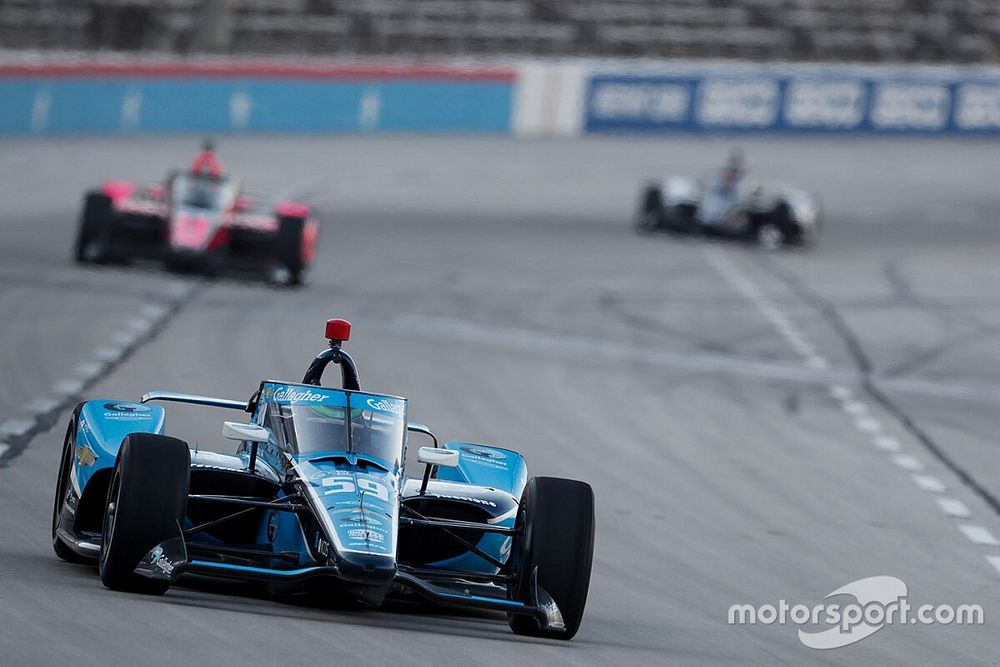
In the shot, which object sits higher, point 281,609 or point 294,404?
point 294,404

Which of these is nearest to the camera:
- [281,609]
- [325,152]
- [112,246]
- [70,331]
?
[281,609]

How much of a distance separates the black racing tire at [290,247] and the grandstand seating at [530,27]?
1566 centimetres

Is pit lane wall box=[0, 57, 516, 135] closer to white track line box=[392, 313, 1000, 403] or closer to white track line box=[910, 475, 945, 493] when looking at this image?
white track line box=[392, 313, 1000, 403]

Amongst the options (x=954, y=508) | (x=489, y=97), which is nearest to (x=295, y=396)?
(x=954, y=508)

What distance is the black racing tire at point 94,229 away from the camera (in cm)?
1997

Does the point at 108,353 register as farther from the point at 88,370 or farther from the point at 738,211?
the point at 738,211

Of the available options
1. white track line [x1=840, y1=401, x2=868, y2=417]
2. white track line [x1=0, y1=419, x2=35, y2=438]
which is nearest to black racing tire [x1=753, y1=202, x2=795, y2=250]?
white track line [x1=840, y1=401, x2=868, y2=417]

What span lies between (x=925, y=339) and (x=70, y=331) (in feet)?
32.0

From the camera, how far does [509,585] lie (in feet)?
27.6

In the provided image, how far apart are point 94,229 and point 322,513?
12.9m

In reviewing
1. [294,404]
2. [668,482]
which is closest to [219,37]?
[668,482]

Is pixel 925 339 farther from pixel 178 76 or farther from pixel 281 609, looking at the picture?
pixel 178 76

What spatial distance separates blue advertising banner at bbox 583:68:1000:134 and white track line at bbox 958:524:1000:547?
2932cm

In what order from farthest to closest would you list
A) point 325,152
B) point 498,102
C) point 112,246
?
point 498,102 → point 325,152 → point 112,246
